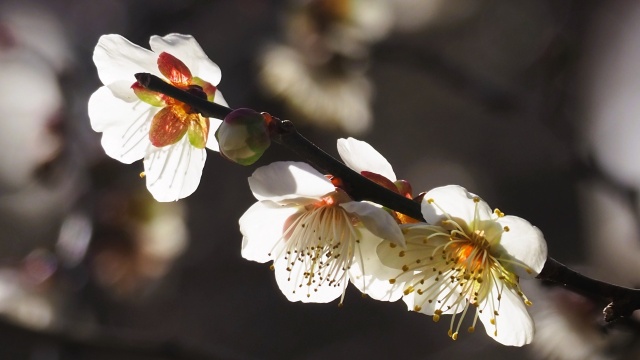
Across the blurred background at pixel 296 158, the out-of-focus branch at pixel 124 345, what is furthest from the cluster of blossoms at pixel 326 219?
the out-of-focus branch at pixel 124 345

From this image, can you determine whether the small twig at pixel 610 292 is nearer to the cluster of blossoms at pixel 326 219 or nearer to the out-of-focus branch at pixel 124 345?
the cluster of blossoms at pixel 326 219

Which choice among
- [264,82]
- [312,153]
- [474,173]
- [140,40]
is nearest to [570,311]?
[312,153]

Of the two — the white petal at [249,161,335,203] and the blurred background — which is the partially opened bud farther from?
the blurred background

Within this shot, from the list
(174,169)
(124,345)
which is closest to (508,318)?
(174,169)

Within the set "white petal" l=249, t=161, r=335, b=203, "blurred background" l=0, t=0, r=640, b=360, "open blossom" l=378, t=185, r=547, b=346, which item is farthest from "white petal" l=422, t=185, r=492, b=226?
"blurred background" l=0, t=0, r=640, b=360

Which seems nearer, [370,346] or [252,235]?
[252,235]

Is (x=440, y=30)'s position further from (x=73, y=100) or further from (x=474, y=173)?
(x=73, y=100)

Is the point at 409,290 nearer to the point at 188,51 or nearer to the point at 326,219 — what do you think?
the point at 326,219
